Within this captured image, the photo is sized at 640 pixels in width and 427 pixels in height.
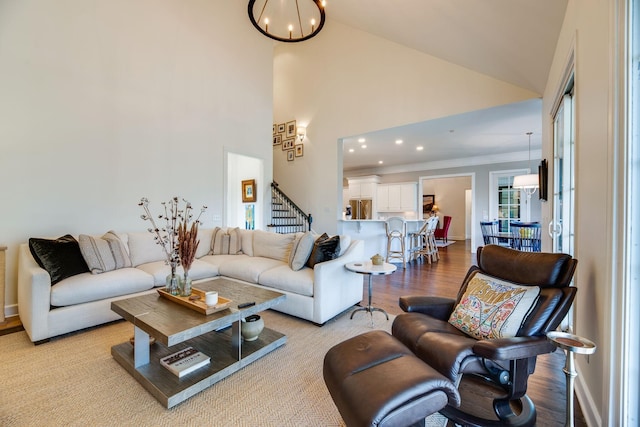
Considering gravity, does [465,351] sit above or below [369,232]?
below

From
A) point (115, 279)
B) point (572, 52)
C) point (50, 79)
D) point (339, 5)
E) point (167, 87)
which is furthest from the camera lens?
point (167, 87)

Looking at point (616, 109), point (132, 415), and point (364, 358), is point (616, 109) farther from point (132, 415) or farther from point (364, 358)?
point (132, 415)

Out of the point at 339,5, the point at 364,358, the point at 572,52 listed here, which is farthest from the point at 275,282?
the point at 339,5

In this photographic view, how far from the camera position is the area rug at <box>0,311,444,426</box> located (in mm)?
1589

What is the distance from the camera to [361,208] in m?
10.3

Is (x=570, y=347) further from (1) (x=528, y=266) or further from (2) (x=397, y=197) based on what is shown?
(2) (x=397, y=197)

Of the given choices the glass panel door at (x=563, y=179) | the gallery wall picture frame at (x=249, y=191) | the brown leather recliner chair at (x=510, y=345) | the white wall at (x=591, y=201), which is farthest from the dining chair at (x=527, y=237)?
the gallery wall picture frame at (x=249, y=191)

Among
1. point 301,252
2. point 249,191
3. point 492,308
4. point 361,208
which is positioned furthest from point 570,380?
point 361,208

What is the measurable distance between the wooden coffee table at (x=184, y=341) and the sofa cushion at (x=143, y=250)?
147 cm

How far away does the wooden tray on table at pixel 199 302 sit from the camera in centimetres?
200

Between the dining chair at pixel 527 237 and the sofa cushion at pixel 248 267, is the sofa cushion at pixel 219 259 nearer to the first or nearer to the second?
the sofa cushion at pixel 248 267

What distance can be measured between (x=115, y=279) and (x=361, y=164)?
8.00m

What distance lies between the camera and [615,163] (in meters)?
1.24

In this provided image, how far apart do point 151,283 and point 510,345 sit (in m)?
3.38
